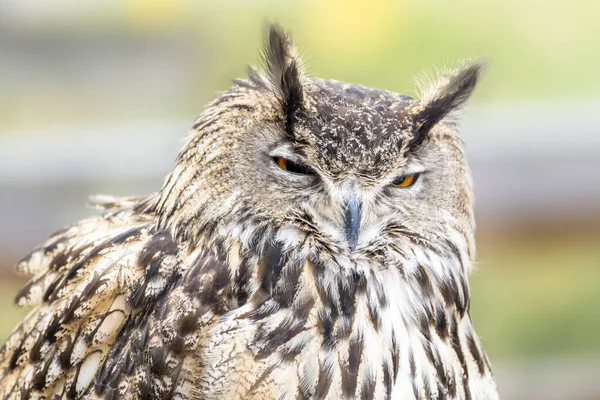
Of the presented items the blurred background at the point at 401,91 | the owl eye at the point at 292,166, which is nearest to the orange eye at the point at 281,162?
the owl eye at the point at 292,166

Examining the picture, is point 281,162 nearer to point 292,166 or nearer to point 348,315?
point 292,166

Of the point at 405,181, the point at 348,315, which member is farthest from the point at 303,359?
the point at 405,181

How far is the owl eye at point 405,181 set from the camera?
1478 mm

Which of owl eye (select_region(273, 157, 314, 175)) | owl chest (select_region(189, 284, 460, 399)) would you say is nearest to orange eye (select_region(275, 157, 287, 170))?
owl eye (select_region(273, 157, 314, 175))

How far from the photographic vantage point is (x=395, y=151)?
1434mm

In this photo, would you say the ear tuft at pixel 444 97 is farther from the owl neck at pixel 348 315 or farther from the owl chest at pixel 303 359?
the owl chest at pixel 303 359

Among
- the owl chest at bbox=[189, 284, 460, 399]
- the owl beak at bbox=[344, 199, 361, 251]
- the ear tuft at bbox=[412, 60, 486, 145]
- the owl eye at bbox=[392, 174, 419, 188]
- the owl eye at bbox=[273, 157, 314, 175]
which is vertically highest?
the ear tuft at bbox=[412, 60, 486, 145]

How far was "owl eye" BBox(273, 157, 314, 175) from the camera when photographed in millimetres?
1420

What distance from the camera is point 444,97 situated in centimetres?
149

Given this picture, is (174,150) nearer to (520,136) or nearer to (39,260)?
(520,136)

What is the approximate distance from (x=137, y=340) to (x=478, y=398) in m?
0.62

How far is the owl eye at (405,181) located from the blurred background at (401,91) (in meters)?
0.84

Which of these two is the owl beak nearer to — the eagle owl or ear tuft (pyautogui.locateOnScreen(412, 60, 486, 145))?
the eagle owl

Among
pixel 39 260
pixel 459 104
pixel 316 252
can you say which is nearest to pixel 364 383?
pixel 316 252
